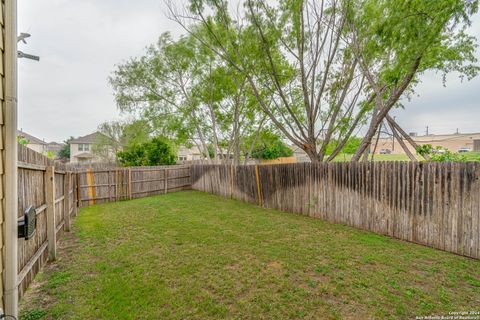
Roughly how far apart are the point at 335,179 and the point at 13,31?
20.1ft

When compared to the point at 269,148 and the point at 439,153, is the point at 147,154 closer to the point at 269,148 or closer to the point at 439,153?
the point at 269,148

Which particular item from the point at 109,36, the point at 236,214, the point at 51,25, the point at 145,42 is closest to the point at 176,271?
the point at 236,214

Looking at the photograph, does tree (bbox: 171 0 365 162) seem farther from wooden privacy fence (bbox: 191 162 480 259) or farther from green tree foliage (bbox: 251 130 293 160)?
green tree foliage (bbox: 251 130 293 160)

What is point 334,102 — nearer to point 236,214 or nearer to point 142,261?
point 236,214

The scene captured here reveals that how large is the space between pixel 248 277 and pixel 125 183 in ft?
29.5

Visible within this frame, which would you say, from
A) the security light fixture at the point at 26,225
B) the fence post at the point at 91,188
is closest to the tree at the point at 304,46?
the security light fixture at the point at 26,225

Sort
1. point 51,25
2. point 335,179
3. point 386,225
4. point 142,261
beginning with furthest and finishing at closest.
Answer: point 335,179 < point 51,25 < point 386,225 < point 142,261

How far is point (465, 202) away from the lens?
146 inches

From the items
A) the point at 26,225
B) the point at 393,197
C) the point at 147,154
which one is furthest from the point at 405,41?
the point at 147,154

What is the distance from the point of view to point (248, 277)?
301 cm

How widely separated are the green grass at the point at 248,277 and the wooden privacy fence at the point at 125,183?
A: 4741 millimetres

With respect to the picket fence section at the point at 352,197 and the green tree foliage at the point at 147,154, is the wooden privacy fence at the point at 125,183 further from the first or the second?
the green tree foliage at the point at 147,154

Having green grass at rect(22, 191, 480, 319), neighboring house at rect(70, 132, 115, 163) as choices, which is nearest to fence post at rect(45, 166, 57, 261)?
green grass at rect(22, 191, 480, 319)

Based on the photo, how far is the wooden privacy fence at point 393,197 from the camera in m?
3.73
